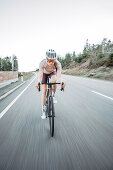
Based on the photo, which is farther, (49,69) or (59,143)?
(49,69)

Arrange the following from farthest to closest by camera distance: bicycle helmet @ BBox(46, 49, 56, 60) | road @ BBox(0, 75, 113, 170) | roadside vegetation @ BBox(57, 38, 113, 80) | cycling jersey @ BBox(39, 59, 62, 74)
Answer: roadside vegetation @ BBox(57, 38, 113, 80), cycling jersey @ BBox(39, 59, 62, 74), bicycle helmet @ BBox(46, 49, 56, 60), road @ BBox(0, 75, 113, 170)

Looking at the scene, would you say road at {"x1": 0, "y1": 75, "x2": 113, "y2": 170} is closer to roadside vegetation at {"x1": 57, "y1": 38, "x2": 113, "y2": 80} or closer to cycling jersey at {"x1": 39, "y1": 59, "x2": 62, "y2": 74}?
cycling jersey at {"x1": 39, "y1": 59, "x2": 62, "y2": 74}

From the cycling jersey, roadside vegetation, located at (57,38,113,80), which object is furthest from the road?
roadside vegetation, located at (57,38,113,80)

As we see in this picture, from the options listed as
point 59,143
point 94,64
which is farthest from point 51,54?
point 94,64

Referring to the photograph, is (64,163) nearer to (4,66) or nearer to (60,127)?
(60,127)

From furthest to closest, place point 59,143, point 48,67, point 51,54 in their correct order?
point 48,67 < point 51,54 < point 59,143

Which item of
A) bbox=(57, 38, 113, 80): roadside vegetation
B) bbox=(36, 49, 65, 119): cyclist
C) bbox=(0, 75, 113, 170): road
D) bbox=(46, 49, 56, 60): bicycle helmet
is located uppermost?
bbox=(57, 38, 113, 80): roadside vegetation

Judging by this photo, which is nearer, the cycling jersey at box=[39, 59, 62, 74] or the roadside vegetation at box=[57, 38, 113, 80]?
the cycling jersey at box=[39, 59, 62, 74]

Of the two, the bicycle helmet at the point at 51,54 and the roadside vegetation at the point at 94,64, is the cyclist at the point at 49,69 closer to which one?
the bicycle helmet at the point at 51,54

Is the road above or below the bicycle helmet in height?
below

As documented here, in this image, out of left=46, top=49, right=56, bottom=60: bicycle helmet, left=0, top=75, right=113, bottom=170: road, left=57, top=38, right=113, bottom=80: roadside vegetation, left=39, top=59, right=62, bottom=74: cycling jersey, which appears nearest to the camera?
left=0, top=75, right=113, bottom=170: road

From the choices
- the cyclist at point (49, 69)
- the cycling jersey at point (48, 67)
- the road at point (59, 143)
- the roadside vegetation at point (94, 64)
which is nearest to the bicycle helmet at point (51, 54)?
the cyclist at point (49, 69)

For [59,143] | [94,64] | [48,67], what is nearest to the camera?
[59,143]

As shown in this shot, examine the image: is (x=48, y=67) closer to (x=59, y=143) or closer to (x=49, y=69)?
(x=49, y=69)
